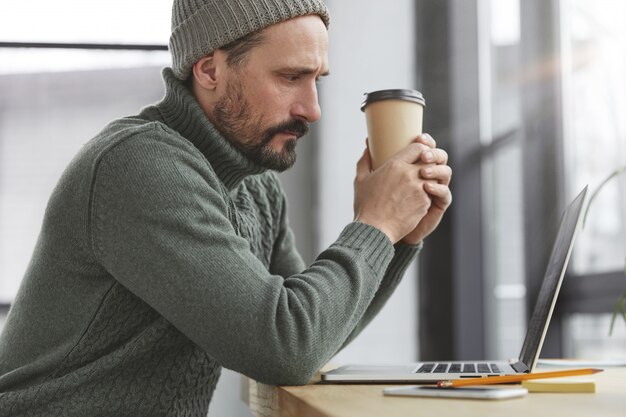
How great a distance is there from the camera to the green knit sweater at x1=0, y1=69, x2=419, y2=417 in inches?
36.8

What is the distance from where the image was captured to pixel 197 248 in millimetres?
954

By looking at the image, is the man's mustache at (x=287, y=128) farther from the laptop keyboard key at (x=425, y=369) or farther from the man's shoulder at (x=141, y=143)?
the laptop keyboard key at (x=425, y=369)

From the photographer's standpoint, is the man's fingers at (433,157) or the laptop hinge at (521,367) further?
the man's fingers at (433,157)

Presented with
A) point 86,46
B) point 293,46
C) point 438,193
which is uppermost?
point 86,46

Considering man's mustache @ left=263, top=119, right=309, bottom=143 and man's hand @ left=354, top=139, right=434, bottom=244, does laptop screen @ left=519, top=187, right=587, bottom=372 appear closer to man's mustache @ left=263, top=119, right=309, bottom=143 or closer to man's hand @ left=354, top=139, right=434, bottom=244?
man's hand @ left=354, top=139, right=434, bottom=244

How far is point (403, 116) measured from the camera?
117 cm

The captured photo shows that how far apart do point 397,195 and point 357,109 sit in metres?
1.59

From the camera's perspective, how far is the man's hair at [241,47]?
48.1 inches

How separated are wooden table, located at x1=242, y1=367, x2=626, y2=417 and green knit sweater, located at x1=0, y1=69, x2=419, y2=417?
56mm

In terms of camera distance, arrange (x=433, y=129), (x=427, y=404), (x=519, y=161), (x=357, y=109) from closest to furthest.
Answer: (x=427, y=404) → (x=519, y=161) → (x=433, y=129) → (x=357, y=109)

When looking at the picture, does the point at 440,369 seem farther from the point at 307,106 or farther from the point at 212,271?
the point at 307,106

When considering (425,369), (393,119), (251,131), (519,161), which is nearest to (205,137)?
(251,131)

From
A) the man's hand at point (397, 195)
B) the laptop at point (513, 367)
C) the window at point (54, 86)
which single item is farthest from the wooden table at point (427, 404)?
the window at point (54, 86)

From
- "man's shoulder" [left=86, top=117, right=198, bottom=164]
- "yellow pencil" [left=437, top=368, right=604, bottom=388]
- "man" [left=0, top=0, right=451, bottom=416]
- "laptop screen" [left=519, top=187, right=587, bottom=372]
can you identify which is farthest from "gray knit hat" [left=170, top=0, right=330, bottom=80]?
"yellow pencil" [left=437, top=368, right=604, bottom=388]
